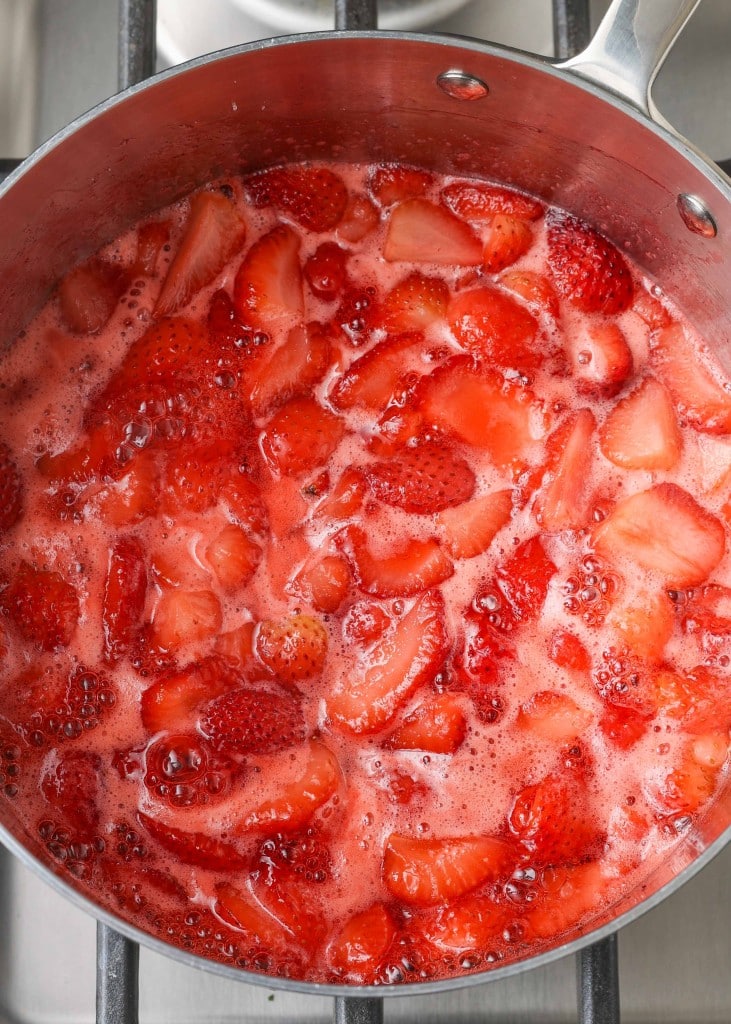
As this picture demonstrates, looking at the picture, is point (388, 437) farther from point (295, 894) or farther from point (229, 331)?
point (295, 894)

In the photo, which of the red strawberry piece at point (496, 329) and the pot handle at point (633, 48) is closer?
the pot handle at point (633, 48)

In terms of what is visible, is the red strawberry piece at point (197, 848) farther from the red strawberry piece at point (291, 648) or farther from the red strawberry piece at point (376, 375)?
the red strawberry piece at point (376, 375)

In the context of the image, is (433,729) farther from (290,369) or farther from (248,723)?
(290,369)

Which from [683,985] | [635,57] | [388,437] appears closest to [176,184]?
[388,437]

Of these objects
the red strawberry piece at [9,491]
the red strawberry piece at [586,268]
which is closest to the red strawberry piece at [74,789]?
the red strawberry piece at [9,491]

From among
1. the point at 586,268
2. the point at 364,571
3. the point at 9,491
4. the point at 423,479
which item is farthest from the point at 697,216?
the point at 9,491

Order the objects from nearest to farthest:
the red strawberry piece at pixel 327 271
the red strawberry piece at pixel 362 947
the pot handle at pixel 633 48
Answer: the pot handle at pixel 633 48 → the red strawberry piece at pixel 362 947 → the red strawberry piece at pixel 327 271
